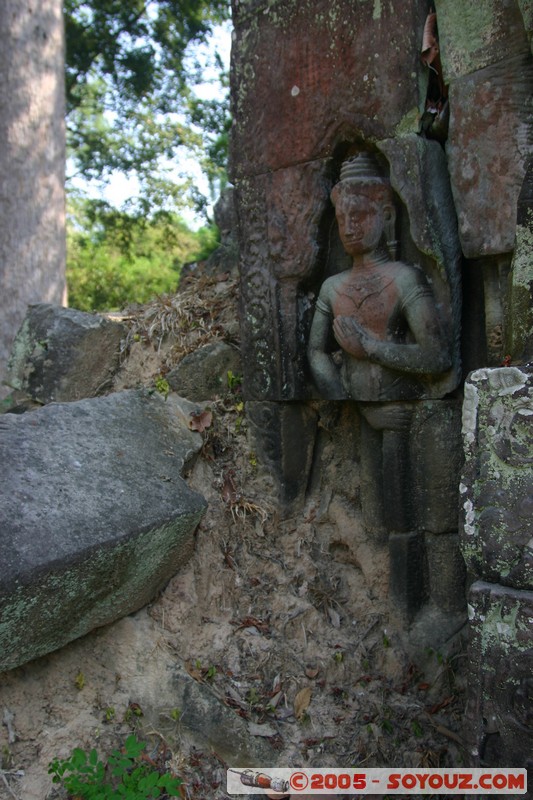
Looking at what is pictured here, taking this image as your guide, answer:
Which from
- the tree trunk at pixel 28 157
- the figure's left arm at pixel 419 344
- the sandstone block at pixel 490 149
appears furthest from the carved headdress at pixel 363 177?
the tree trunk at pixel 28 157

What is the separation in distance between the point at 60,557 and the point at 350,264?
69.5 inches

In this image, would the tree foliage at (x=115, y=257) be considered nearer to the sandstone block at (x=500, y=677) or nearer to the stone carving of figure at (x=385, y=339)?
the stone carving of figure at (x=385, y=339)

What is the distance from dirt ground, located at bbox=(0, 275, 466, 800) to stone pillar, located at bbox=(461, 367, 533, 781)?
884 millimetres

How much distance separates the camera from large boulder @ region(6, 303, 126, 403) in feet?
12.4

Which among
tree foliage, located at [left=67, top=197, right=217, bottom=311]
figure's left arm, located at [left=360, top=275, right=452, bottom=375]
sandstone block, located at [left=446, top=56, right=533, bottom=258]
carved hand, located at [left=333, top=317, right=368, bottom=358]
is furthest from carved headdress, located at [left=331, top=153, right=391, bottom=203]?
tree foliage, located at [left=67, top=197, right=217, bottom=311]

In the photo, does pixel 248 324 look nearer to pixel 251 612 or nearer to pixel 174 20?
pixel 251 612

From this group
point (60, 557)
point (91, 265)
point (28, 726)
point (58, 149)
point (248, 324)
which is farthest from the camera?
point (91, 265)

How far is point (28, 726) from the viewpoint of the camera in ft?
8.40

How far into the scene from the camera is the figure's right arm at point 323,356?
3170 mm

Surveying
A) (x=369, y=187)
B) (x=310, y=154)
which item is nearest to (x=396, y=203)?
(x=369, y=187)

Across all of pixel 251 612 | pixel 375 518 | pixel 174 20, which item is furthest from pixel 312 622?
pixel 174 20

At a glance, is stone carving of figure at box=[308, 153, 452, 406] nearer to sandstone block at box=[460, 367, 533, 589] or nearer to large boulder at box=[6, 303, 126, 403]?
sandstone block at box=[460, 367, 533, 589]

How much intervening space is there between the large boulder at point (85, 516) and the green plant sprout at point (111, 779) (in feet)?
1.24

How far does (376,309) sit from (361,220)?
0.37m
